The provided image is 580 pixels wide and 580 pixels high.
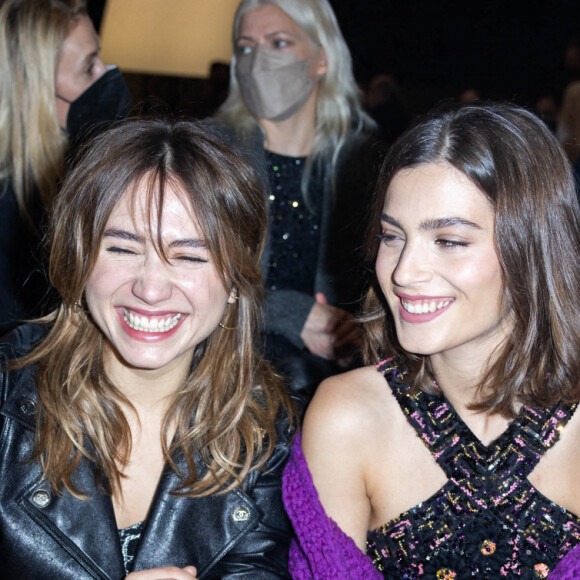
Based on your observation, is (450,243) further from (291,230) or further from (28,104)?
(28,104)

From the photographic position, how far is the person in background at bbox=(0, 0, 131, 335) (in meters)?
2.62

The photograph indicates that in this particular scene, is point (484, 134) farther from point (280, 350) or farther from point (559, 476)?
point (280, 350)

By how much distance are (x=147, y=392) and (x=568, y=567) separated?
0.89m

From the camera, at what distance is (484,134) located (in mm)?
1596

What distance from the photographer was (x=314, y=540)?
160cm

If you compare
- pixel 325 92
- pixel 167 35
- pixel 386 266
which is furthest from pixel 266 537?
pixel 167 35

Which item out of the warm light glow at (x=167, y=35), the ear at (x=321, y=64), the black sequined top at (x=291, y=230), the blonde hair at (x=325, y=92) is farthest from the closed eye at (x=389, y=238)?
the warm light glow at (x=167, y=35)

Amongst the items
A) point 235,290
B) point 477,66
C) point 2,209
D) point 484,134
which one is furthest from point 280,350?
point 477,66

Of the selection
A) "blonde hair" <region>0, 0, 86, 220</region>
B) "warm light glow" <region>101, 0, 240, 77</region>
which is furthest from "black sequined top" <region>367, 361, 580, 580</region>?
"warm light glow" <region>101, 0, 240, 77</region>

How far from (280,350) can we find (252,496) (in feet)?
2.78

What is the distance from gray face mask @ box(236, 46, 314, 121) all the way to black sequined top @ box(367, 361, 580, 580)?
4.85ft

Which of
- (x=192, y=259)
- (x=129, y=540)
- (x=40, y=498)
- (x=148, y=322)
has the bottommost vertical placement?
(x=129, y=540)

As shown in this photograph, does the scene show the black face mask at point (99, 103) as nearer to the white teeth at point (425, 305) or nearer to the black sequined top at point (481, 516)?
the white teeth at point (425, 305)

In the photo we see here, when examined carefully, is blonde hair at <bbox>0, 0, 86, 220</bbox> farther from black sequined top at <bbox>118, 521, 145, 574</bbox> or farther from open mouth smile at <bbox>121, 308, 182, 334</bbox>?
black sequined top at <bbox>118, 521, 145, 574</bbox>
